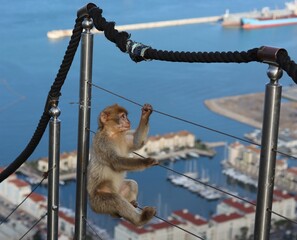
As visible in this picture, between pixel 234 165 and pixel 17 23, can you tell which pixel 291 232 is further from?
pixel 17 23

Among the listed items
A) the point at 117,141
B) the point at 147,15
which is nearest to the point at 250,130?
the point at 147,15

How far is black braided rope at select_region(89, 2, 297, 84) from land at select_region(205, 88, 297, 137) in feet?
40.3

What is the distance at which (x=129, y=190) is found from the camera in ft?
4.80

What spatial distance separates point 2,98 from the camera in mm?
14500

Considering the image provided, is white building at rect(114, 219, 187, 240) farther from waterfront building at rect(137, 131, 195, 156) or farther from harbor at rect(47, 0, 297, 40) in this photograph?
harbor at rect(47, 0, 297, 40)

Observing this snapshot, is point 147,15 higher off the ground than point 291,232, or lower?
higher

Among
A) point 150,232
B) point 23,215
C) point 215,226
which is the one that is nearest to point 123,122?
point 150,232

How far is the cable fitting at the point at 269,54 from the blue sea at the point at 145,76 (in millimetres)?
7681

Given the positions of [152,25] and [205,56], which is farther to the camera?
[152,25]

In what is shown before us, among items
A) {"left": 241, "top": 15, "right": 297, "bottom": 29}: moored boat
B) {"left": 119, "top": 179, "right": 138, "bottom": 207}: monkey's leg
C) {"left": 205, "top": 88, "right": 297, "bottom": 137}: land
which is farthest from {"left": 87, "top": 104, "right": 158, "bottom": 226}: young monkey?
{"left": 241, "top": 15, "right": 297, "bottom": 29}: moored boat

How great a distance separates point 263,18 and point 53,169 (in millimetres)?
17952

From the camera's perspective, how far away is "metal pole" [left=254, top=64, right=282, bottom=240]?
0.95 meters

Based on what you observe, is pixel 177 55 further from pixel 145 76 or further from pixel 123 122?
pixel 145 76

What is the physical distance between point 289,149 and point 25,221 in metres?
5.16
